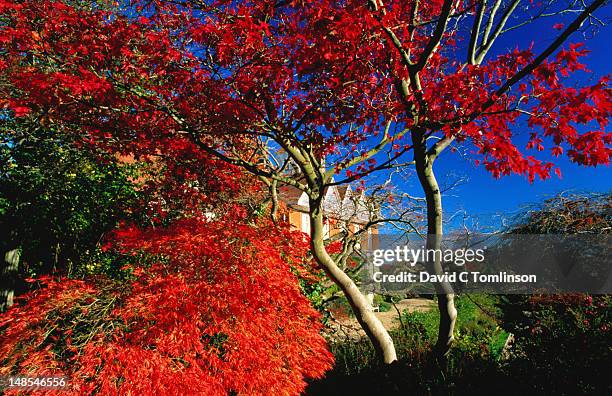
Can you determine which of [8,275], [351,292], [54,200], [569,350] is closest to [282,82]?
[351,292]

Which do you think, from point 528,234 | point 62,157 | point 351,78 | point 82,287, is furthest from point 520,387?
point 62,157

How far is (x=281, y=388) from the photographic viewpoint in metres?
4.61

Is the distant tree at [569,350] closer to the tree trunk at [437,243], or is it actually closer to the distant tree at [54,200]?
the tree trunk at [437,243]

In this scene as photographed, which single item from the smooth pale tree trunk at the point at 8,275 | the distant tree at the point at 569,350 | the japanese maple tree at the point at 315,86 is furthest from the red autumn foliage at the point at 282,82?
the smooth pale tree trunk at the point at 8,275

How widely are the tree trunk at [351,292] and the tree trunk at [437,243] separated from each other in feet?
2.99

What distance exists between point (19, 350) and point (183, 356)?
175 cm

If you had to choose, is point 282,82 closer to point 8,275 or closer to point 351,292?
point 351,292

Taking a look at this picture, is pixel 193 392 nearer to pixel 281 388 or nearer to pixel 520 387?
pixel 281 388

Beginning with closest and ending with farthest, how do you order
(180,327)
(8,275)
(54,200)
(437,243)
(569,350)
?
(180,327) → (569,350) → (437,243) → (54,200) → (8,275)

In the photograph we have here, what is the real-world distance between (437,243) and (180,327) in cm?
425

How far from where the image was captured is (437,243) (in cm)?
638

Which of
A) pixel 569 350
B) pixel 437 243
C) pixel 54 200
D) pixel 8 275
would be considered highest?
pixel 54 200

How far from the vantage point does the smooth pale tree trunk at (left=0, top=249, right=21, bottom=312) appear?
9578mm

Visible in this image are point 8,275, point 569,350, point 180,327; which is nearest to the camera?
point 180,327
